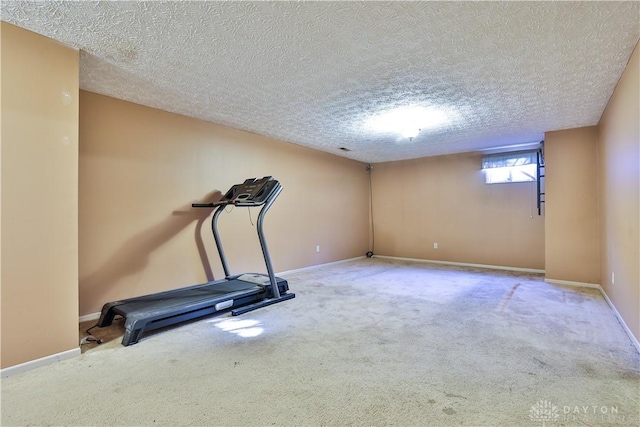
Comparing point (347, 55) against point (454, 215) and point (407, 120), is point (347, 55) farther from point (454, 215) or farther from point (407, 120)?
point (454, 215)

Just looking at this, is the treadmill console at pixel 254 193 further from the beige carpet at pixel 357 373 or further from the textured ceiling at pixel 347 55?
the beige carpet at pixel 357 373

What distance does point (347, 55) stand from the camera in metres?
2.44

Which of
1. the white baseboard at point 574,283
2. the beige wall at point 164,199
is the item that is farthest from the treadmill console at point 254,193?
the white baseboard at point 574,283

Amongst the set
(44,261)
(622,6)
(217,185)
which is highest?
(622,6)

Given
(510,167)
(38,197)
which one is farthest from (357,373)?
(510,167)

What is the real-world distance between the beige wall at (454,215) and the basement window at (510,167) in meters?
0.11

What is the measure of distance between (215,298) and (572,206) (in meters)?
5.03

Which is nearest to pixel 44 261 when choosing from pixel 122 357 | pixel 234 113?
pixel 122 357

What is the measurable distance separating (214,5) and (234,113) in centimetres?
207

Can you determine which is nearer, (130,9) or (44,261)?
(130,9)

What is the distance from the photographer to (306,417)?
5.26ft

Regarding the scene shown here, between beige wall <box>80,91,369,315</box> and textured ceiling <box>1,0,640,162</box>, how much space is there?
1.04 feet

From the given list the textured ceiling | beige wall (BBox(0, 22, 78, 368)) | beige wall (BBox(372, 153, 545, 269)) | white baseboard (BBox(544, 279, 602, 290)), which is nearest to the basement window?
beige wall (BBox(372, 153, 545, 269))

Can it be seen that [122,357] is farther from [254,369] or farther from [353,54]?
[353,54]
